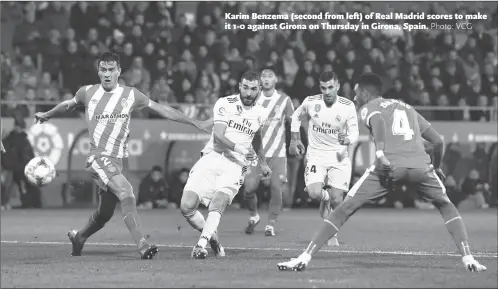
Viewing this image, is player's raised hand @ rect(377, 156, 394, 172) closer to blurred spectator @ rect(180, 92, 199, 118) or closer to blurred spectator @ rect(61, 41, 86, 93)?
blurred spectator @ rect(180, 92, 199, 118)

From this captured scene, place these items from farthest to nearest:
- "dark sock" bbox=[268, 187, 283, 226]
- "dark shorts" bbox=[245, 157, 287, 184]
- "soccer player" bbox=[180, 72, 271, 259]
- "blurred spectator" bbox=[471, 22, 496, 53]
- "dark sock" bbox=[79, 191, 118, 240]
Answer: "blurred spectator" bbox=[471, 22, 496, 53] → "dark shorts" bbox=[245, 157, 287, 184] → "dark sock" bbox=[268, 187, 283, 226] → "dark sock" bbox=[79, 191, 118, 240] → "soccer player" bbox=[180, 72, 271, 259]

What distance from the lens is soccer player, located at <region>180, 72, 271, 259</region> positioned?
12.1 metres

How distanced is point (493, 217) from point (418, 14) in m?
5.94

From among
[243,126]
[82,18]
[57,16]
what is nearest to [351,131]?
[243,126]

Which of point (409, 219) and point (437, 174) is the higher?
point (437, 174)

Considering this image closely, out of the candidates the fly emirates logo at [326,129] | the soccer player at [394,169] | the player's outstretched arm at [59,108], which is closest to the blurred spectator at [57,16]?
the fly emirates logo at [326,129]

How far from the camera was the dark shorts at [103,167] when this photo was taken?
40.2ft

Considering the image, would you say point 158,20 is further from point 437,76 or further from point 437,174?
point 437,174

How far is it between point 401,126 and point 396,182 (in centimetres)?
60

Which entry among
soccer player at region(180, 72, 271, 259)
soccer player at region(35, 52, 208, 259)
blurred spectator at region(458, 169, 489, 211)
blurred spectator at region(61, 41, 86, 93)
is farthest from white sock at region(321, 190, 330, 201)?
blurred spectator at region(61, 41, 86, 93)

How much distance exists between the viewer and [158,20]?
79.2 ft

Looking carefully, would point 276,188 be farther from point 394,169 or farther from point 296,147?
point 394,169

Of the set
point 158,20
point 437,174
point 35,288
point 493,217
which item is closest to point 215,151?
point 437,174

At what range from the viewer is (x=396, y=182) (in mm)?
10656
